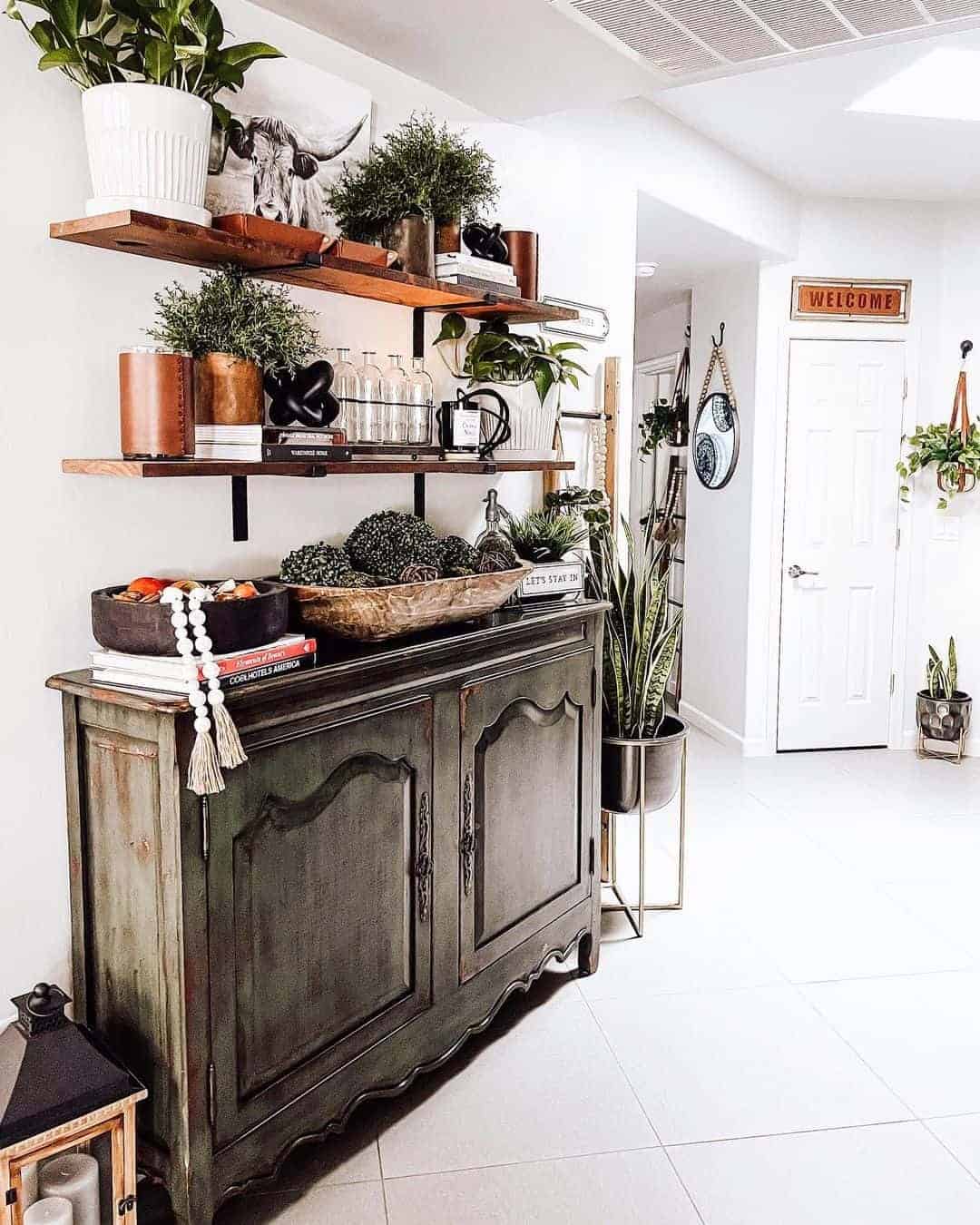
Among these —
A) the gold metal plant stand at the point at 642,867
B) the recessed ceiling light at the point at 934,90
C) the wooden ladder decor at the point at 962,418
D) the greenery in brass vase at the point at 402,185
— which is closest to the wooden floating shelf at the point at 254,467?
the greenery in brass vase at the point at 402,185

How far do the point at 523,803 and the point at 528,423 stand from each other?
1.01m

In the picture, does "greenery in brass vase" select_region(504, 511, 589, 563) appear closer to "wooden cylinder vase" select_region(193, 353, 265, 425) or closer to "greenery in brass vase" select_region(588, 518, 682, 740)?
"greenery in brass vase" select_region(588, 518, 682, 740)

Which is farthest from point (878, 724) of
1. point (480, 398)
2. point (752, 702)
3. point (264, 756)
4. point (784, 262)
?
point (264, 756)

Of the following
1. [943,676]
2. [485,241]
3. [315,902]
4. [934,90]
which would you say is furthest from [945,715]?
[315,902]

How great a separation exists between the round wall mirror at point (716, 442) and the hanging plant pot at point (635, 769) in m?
2.52

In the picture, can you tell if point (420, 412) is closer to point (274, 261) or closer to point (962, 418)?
point (274, 261)

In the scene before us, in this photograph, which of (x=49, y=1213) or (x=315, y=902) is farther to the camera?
(x=315, y=902)

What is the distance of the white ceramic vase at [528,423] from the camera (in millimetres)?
2873

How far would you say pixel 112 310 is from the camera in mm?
1990

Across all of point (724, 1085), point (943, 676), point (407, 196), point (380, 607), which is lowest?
point (724, 1085)

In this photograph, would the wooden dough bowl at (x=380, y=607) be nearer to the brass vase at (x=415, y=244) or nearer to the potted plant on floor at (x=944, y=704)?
the brass vase at (x=415, y=244)

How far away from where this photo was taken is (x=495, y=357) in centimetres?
282

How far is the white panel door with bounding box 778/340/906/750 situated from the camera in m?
5.20

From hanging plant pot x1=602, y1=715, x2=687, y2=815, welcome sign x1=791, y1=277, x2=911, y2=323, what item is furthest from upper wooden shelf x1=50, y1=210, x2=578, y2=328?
Answer: welcome sign x1=791, y1=277, x2=911, y2=323
